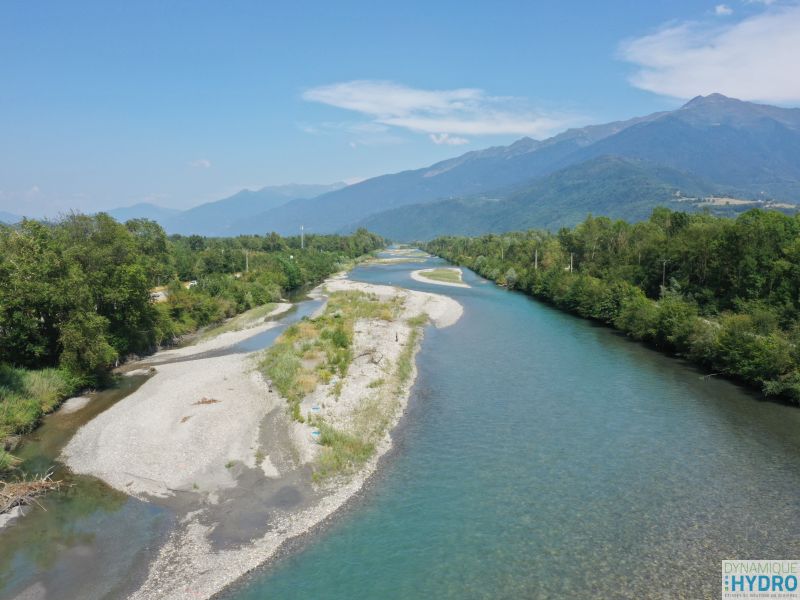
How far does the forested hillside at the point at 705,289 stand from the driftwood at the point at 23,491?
4358 cm

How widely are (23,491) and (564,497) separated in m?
24.3

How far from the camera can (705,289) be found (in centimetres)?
5400

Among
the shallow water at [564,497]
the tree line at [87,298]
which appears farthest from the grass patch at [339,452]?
the tree line at [87,298]

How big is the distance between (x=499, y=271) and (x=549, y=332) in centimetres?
6247

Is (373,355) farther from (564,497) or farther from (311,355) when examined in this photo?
(564,497)

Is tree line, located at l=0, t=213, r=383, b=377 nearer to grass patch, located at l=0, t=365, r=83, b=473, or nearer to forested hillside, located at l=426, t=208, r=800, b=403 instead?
grass patch, located at l=0, t=365, r=83, b=473

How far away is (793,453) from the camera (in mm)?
26828

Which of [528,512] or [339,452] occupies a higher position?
[339,452]

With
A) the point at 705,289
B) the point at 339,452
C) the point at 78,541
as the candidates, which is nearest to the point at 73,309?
the point at 78,541

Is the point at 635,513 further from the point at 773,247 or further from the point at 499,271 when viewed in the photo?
the point at 499,271

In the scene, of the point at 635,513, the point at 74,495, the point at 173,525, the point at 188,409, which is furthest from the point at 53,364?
the point at 635,513

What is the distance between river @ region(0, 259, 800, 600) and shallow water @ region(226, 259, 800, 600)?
3.0 inches

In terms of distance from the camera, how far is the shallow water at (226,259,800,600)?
57.3 feet

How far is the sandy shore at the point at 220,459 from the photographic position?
60.1 feet
